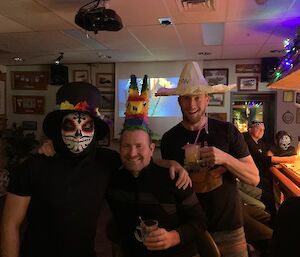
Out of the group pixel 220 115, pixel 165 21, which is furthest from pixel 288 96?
pixel 165 21

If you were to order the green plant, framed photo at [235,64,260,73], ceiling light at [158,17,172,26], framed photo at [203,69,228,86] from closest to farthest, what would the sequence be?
1. ceiling light at [158,17,172,26]
2. framed photo at [235,64,260,73]
3. framed photo at [203,69,228,86]
4. the green plant

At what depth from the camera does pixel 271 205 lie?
3.88m

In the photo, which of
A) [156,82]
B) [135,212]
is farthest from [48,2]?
[156,82]

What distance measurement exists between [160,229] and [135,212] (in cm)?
16

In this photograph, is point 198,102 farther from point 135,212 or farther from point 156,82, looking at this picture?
point 156,82

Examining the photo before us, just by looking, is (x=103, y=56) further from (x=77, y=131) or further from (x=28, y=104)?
(x=77, y=131)

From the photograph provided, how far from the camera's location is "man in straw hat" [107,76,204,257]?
4.73 feet

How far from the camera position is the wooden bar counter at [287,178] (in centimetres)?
281

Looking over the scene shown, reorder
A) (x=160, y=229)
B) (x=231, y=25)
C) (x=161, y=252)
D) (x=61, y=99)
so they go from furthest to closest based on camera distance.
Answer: (x=231, y=25), (x=61, y=99), (x=161, y=252), (x=160, y=229)

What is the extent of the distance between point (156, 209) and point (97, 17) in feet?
7.01

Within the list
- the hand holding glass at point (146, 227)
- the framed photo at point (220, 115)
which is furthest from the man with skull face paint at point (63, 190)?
the framed photo at point (220, 115)

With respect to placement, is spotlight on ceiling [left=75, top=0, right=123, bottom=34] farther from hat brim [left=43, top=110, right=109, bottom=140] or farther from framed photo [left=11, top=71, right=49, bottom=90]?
framed photo [left=11, top=71, right=49, bottom=90]

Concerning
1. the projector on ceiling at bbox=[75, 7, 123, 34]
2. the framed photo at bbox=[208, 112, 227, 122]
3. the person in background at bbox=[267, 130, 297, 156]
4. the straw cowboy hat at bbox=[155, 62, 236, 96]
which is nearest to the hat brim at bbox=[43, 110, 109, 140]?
the straw cowboy hat at bbox=[155, 62, 236, 96]

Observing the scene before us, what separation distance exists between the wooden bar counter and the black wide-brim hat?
1.83 metres
